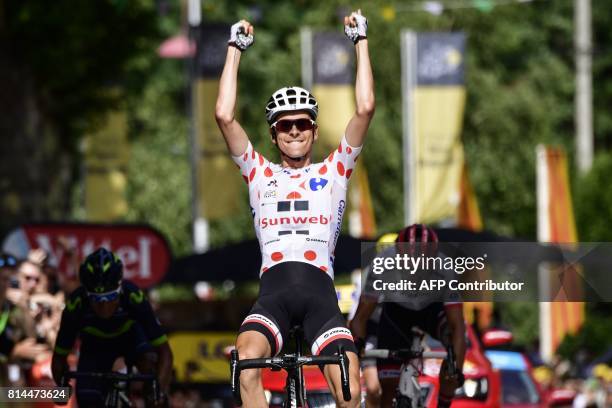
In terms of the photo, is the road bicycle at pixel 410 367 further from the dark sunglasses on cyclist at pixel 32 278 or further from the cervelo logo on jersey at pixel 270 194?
the dark sunglasses on cyclist at pixel 32 278

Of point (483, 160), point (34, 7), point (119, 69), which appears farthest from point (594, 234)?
point (34, 7)

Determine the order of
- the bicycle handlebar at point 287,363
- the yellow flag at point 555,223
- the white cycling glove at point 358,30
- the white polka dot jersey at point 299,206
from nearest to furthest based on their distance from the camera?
1. the bicycle handlebar at point 287,363
2. the white polka dot jersey at point 299,206
3. the white cycling glove at point 358,30
4. the yellow flag at point 555,223

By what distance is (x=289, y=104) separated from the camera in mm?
10438

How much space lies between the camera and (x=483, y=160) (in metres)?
48.6

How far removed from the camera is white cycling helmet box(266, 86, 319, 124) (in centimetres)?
1044

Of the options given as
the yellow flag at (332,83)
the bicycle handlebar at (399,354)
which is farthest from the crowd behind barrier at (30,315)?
the yellow flag at (332,83)

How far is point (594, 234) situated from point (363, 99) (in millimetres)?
34607

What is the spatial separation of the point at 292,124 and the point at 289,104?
12 centimetres

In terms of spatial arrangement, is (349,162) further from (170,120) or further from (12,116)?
(170,120)

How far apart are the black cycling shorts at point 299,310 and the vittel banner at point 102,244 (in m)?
10.1

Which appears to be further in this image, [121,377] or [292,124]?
[121,377]

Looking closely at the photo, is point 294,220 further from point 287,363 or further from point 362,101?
point 287,363

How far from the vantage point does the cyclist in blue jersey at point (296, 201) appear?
10070mm

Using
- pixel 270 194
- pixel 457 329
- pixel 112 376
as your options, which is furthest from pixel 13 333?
pixel 270 194
